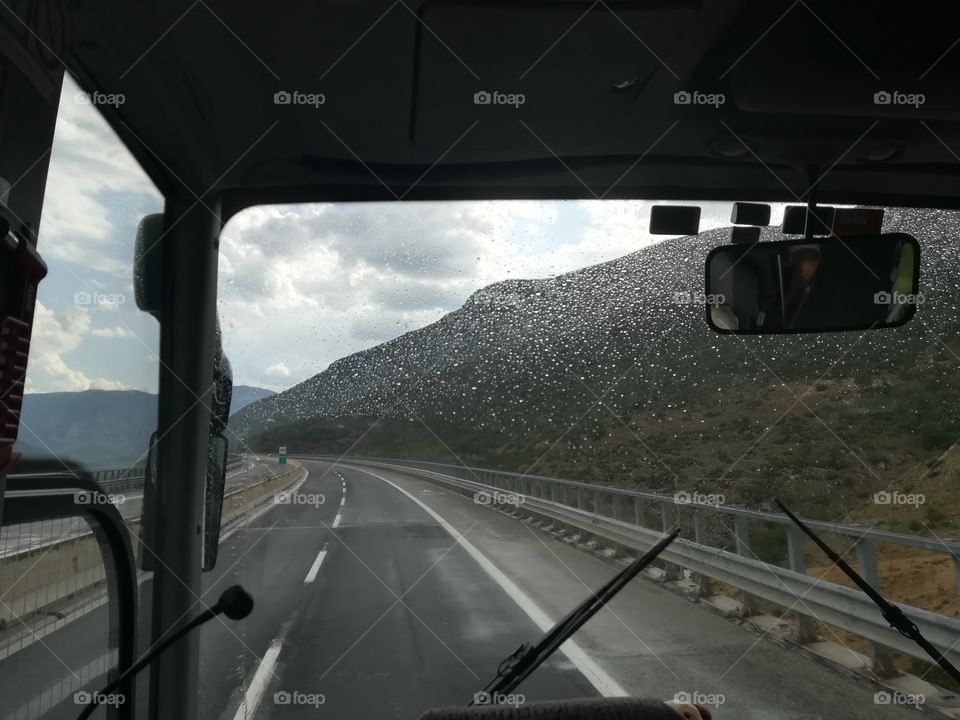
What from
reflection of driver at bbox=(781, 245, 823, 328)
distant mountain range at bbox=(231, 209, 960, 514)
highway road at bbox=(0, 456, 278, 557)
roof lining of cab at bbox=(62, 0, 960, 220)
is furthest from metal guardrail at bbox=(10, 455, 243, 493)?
reflection of driver at bbox=(781, 245, 823, 328)

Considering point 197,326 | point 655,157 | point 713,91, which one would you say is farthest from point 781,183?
point 197,326

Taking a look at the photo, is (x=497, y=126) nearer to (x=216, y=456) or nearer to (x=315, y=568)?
(x=216, y=456)

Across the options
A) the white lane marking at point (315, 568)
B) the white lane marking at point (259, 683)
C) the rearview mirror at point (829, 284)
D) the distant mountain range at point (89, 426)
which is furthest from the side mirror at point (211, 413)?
the white lane marking at point (315, 568)

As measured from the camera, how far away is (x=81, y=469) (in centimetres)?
231

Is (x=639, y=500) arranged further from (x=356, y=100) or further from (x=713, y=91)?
(x=356, y=100)

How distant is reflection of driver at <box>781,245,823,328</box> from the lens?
3211 mm

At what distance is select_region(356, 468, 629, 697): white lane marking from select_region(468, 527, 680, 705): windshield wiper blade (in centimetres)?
73

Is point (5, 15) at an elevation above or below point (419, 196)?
below

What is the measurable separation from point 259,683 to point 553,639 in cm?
205

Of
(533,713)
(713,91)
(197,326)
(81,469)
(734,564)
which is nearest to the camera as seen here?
(533,713)

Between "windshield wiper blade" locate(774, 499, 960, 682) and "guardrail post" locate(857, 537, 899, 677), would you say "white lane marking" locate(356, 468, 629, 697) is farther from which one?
"guardrail post" locate(857, 537, 899, 677)

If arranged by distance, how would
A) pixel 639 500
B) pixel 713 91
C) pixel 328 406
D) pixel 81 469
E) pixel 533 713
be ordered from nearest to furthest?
pixel 533 713, pixel 81 469, pixel 713 91, pixel 328 406, pixel 639 500

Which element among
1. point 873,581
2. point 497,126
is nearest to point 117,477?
point 497,126

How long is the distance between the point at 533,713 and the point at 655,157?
264 centimetres
